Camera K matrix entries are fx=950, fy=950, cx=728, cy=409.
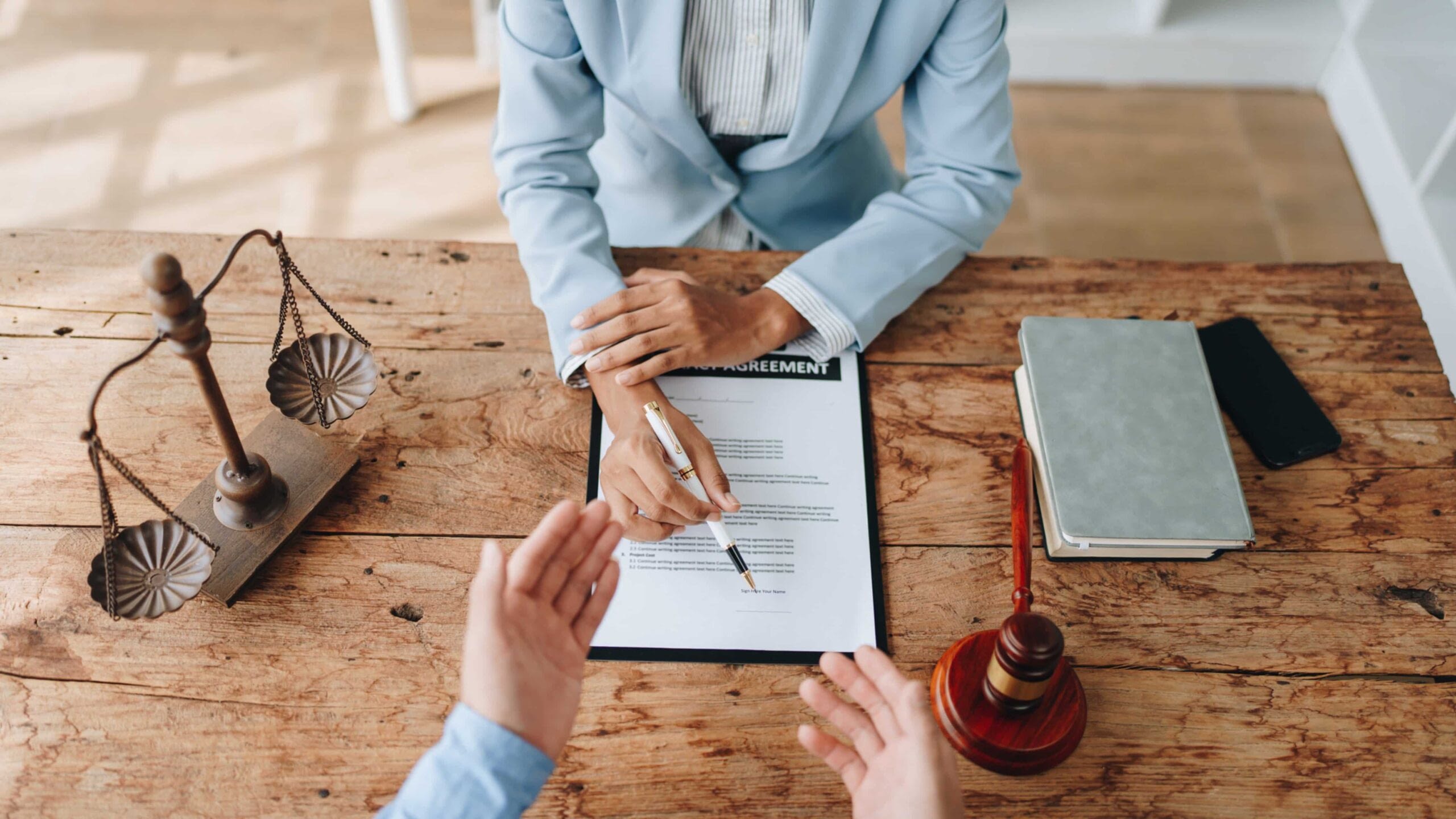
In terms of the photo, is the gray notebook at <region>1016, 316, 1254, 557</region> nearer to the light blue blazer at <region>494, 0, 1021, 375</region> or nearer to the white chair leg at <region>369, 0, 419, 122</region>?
the light blue blazer at <region>494, 0, 1021, 375</region>

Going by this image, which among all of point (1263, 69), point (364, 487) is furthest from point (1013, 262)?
point (1263, 69)

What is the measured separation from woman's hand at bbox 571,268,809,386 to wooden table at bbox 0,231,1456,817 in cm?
8

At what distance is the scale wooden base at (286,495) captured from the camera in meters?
0.98

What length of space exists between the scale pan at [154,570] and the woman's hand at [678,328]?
450mm

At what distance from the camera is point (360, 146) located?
102 inches

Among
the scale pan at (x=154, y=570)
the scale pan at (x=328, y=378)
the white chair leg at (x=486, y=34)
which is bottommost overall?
the white chair leg at (x=486, y=34)

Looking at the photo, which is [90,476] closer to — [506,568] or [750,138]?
[506,568]

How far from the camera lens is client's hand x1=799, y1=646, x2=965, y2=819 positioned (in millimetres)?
799

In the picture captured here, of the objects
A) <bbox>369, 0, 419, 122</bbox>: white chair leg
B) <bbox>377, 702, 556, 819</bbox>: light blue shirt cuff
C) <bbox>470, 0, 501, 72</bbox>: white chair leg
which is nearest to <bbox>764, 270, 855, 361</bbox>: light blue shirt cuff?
<bbox>377, 702, 556, 819</bbox>: light blue shirt cuff

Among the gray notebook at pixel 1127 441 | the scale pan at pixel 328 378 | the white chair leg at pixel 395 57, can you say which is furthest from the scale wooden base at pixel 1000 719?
the white chair leg at pixel 395 57

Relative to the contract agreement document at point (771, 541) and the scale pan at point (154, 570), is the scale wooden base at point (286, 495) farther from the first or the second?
the contract agreement document at point (771, 541)

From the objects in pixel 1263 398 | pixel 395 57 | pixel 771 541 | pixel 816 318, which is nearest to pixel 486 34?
pixel 395 57

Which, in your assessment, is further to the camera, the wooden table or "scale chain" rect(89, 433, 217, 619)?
the wooden table

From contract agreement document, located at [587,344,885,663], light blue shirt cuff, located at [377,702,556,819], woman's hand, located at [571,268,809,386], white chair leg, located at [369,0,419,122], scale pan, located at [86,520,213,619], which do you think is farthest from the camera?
white chair leg, located at [369,0,419,122]
